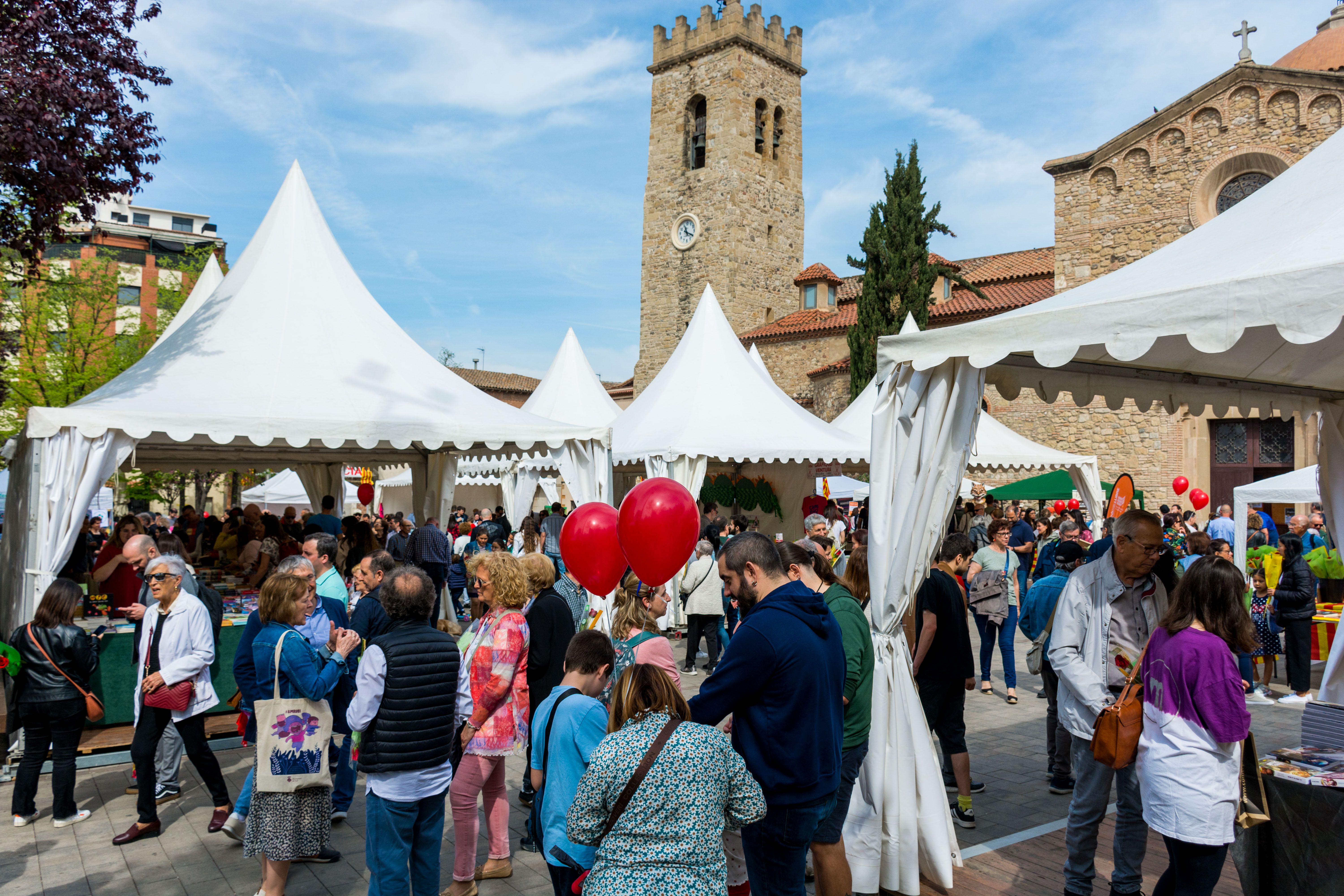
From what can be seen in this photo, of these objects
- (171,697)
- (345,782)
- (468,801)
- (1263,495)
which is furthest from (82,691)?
(1263,495)

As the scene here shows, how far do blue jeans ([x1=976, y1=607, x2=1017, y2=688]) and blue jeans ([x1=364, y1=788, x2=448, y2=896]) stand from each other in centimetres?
570

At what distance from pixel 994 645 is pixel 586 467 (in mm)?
4285

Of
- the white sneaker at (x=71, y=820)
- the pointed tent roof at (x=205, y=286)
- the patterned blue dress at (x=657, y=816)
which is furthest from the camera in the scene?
the pointed tent roof at (x=205, y=286)

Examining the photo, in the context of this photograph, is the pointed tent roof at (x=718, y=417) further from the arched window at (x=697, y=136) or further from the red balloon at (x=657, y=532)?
the arched window at (x=697, y=136)

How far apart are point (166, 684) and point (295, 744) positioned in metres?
1.36

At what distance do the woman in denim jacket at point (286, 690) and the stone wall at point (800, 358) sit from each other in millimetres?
27925

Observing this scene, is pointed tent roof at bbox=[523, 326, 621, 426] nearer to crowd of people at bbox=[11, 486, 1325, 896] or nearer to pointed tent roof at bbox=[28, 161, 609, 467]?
pointed tent roof at bbox=[28, 161, 609, 467]

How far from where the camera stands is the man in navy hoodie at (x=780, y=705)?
283cm

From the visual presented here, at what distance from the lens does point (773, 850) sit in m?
3.00

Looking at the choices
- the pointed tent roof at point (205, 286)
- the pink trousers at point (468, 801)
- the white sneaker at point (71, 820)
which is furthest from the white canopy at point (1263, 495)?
the pointed tent roof at point (205, 286)

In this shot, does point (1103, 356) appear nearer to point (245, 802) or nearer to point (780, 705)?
point (780, 705)

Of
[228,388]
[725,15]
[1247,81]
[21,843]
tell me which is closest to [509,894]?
[21,843]

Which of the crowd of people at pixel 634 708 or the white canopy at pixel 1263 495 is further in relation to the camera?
the white canopy at pixel 1263 495

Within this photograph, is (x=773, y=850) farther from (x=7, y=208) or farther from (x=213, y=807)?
(x=7, y=208)
